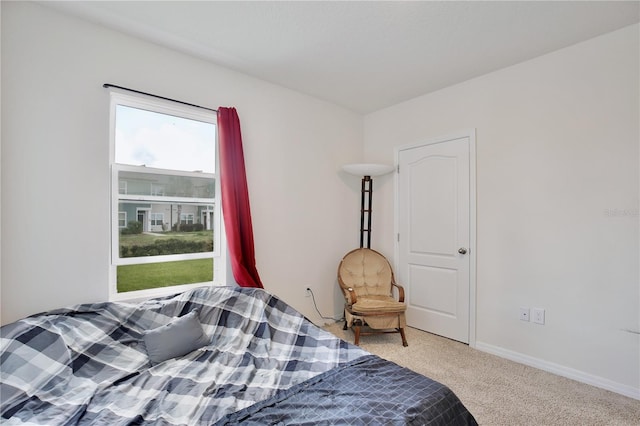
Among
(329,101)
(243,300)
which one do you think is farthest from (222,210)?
(329,101)

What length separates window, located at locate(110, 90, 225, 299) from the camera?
7.72 feet

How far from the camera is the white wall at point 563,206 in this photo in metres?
2.24

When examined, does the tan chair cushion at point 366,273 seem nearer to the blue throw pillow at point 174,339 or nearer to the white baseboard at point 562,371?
the white baseboard at point 562,371

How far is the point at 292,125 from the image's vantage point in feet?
10.9

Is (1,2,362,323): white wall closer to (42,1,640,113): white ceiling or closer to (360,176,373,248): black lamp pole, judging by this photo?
(42,1,640,113): white ceiling

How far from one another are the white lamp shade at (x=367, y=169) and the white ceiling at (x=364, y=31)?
94 cm

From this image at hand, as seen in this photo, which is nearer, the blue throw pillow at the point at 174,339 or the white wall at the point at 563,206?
the blue throw pillow at the point at 174,339

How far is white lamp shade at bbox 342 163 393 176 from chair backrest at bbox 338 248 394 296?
91 centimetres

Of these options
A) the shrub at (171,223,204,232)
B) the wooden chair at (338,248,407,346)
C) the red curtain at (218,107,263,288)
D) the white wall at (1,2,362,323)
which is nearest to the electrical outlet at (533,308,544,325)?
the wooden chair at (338,248,407,346)

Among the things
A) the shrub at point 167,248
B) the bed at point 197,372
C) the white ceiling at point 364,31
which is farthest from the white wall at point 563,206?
the shrub at point 167,248

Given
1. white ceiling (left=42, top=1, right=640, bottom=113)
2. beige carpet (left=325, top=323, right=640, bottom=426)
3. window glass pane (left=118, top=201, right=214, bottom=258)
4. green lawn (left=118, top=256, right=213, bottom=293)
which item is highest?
white ceiling (left=42, top=1, right=640, bottom=113)

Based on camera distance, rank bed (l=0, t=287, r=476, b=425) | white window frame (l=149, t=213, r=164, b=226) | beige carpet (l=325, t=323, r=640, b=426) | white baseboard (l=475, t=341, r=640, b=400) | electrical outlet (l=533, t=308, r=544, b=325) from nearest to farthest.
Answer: bed (l=0, t=287, r=476, b=425) → beige carpet (l=325, t=323, r=640, b=426) → white baseboard (l=475, t=341, r=640, b=400) → white window frame (l=149, t=213, r=164, b=226) → electrical outlet (l=533, t=308, r=544, b=325)

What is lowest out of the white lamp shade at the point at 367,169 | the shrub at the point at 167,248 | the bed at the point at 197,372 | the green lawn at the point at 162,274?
the bed at the point at 197,372

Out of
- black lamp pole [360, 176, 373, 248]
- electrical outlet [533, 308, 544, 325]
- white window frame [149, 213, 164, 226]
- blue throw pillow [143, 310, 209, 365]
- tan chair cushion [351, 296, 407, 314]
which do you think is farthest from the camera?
black lamp pole [360, 176, 373, 248]
